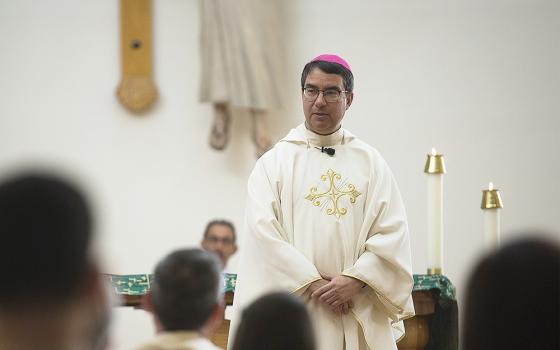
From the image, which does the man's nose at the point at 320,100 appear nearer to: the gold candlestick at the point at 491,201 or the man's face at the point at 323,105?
the man's face at the point at 323,105

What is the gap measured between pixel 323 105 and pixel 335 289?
3.01ft

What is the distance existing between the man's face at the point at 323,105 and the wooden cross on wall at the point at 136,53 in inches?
124

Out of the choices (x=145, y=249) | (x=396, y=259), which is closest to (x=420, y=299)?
(x=396, y=259)

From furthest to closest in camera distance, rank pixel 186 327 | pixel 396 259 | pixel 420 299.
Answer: pixel 420 299, pixel 396 259, pixel 186 327

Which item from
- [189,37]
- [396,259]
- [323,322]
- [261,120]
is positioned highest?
[189,37]

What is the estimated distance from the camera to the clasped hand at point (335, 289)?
4094 millimetres

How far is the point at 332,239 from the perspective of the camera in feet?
14.1

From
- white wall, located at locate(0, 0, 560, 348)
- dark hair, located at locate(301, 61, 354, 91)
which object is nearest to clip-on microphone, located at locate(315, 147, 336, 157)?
dark hair, located at locate(301, 61, 354, 91)

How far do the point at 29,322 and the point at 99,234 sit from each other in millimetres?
194

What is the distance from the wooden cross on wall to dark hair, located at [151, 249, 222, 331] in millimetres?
5088

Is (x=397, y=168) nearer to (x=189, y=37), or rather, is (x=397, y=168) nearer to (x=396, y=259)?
(x=189, y=37)

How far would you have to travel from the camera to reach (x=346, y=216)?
4344 millimetres

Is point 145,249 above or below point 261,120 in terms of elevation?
below

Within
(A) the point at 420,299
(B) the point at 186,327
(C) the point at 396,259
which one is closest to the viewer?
(B) the point at 186,327
